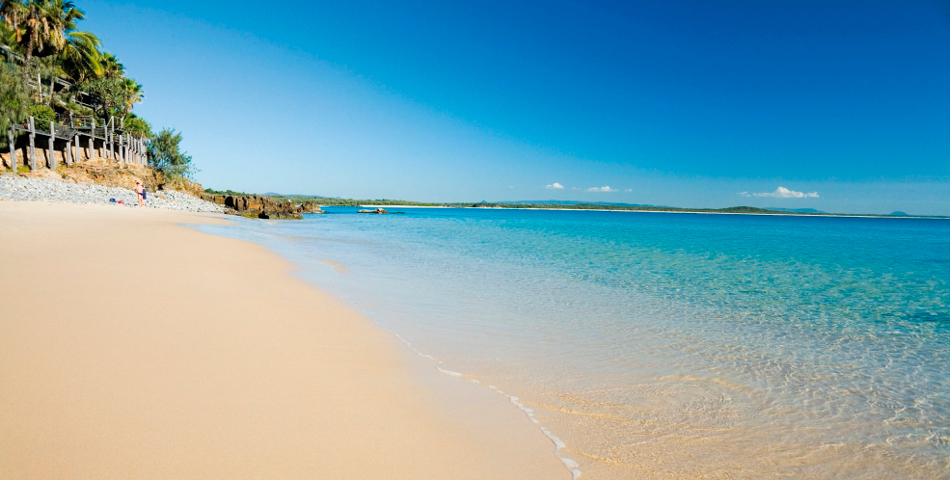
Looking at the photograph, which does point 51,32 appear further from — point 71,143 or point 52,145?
point 52,145

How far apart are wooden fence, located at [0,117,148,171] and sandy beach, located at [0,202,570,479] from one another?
107ft

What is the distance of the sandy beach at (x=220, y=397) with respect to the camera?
223 cm

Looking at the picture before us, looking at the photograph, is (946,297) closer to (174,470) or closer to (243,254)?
(174,470)

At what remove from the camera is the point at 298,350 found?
423 cm

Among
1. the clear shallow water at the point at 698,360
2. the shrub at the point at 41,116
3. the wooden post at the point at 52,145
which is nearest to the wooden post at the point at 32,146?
the shrub at the point at 41,116

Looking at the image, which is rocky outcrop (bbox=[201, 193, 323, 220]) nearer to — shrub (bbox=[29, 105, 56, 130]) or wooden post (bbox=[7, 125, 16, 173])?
shrub (bbox=[29, 105, 56, 130])

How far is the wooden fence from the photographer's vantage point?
90.1 feet

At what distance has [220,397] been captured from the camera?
2.93m

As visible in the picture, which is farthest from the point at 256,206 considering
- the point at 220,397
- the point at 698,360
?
the point at 698,360

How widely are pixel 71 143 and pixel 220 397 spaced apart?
146 ft

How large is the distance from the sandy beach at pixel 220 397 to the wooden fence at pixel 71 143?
107 ft

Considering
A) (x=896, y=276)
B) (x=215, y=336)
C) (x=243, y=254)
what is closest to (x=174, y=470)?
(x=215, y=336)

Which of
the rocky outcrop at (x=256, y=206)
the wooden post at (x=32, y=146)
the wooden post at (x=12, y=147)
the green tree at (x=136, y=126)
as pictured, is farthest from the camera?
the green tree at (x=136, y=126)

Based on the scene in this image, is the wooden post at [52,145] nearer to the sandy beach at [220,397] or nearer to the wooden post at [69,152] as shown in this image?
the wooden post at [69,152]
